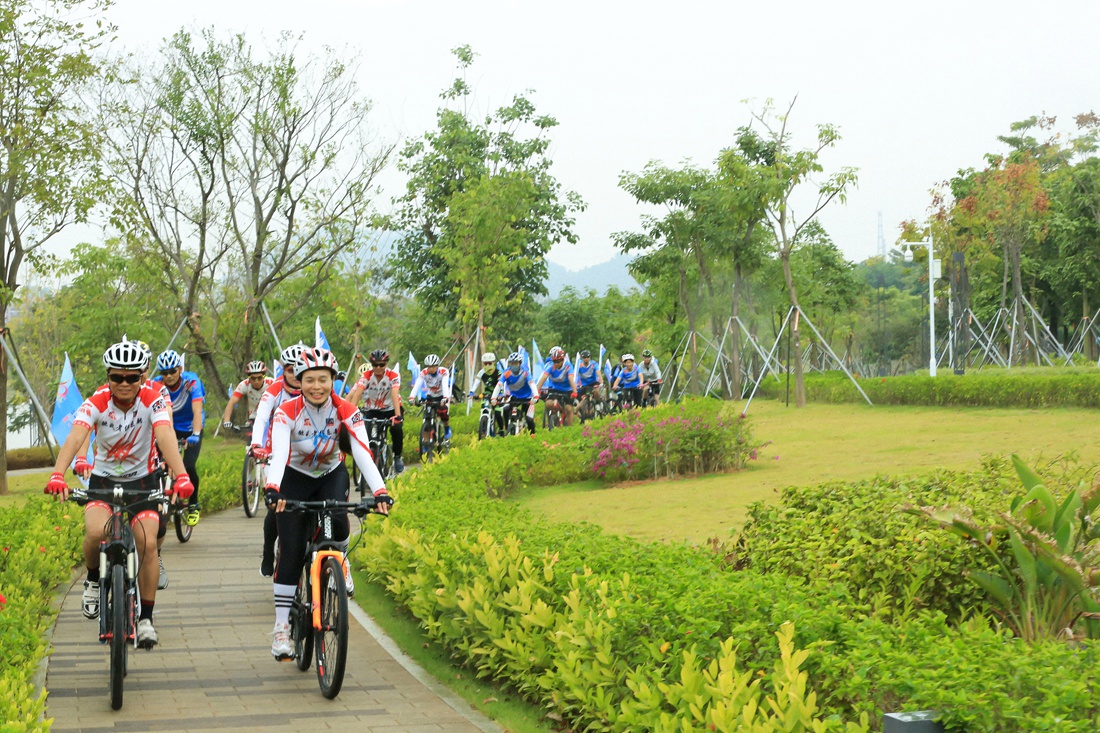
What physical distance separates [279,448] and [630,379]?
20.2 m

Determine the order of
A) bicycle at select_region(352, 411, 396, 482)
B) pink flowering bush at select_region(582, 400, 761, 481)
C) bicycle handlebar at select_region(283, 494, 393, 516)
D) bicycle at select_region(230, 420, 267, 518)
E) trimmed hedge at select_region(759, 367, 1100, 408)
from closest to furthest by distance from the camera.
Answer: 1. bicycle handlebar at select_region(283, 494, 393, 516)
2. bicycle at select_region(230, 420, 267, 518)
3. bicycle at select_region(352, 411, 396, 482)
4. pink flowering bush at select_region(582, 400, 761, 481)
5. trimmed hedge at select_region(759, 367, 1100, 408)

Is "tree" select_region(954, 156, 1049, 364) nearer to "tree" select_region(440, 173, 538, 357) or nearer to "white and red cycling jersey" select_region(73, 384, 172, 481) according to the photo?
"tree" select_region(440, 173, 538, 357)

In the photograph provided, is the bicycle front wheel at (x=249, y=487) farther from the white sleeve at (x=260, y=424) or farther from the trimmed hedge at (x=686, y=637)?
the white sleeve at (x=260, y=424)

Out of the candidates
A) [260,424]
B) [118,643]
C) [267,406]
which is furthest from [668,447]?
[118,643]

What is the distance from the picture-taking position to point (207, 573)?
10.8 m

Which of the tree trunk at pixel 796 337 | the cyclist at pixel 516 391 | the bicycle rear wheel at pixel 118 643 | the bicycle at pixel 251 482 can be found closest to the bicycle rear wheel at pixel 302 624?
the bicycle rear wheel at pixel 118 643

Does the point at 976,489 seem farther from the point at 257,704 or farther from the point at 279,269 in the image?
the point at 279,269

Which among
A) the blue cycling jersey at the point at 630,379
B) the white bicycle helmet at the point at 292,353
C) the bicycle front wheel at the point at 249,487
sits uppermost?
the blue cycling jersey at the point at 630,379

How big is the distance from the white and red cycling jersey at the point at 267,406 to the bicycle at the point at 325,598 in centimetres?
78

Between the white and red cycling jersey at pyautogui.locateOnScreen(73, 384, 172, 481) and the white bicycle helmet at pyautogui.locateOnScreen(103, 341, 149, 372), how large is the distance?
264 mm

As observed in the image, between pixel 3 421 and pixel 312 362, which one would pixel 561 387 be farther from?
Result: pixel 312 362

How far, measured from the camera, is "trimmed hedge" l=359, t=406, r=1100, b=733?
13.8 feet

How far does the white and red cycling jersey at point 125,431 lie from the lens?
7.09 meters

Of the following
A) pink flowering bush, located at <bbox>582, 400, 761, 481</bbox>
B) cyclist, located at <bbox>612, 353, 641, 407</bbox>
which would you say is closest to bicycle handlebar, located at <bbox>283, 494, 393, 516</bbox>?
pink flowering bush, located at <bbox>582, 400, 761, 481</bbox>
